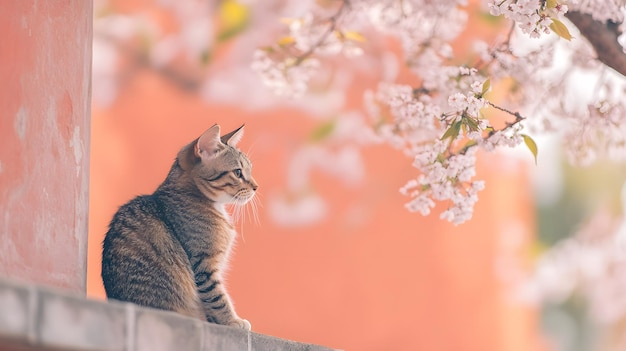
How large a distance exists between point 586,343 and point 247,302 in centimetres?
1228

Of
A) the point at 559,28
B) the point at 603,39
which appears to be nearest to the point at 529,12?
the point at 559,28

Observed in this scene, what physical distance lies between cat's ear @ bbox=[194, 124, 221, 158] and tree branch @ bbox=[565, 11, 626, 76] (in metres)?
1.13

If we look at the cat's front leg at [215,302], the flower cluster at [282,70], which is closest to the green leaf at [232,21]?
the flower cluster at [282,70]

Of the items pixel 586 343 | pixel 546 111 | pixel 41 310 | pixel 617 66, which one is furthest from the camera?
pixel 586 343

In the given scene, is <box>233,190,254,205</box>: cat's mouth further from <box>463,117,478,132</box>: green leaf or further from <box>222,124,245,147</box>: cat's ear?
<box>463,117,478,132</box>: green leaf

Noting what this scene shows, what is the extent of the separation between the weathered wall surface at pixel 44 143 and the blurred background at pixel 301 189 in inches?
151

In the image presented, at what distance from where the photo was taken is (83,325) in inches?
81.5

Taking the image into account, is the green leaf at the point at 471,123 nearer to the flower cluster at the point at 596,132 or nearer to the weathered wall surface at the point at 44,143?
the flower cluster at the point at 596,132

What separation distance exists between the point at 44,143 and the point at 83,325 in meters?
0.54

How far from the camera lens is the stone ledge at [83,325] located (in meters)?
1.93

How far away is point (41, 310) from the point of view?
1.98 metres

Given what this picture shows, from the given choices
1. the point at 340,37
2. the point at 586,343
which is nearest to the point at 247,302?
the point at 340,37

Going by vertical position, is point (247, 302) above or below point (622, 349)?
below

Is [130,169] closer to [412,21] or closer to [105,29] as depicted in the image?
[105,29]
